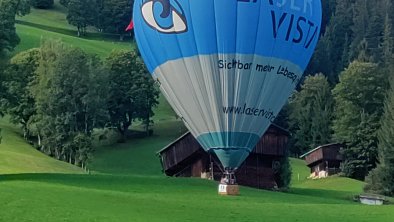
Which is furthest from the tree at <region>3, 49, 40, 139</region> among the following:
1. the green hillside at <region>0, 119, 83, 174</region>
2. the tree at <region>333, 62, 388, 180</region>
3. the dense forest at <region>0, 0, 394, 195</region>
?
the tree at <region>333, 62, 388, 180</region>

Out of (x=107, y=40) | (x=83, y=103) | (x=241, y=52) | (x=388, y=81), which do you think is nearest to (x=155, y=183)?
(x=241, y=52)

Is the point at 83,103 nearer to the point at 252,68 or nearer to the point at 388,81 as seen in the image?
the point at 388,81

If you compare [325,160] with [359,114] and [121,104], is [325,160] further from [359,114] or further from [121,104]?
[121,104]

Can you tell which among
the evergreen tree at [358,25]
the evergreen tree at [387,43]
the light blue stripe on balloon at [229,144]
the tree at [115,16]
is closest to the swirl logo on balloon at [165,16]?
the light blue stripe on balloon at [229,144]

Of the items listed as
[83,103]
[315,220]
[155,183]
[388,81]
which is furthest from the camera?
[388,81]

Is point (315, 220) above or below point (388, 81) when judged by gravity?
below

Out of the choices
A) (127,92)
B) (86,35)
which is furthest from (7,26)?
(86,35)

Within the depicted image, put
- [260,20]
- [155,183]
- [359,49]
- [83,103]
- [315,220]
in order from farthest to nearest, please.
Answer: [359,49], [83,103], [155,183], [260,20], [315,220]
